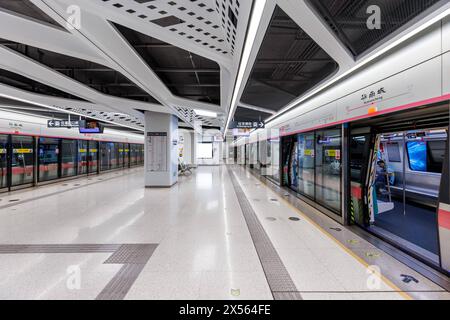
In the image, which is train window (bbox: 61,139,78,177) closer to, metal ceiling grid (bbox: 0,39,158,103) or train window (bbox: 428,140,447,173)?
metal ceiling grid (bbox: 0,39,158,103)

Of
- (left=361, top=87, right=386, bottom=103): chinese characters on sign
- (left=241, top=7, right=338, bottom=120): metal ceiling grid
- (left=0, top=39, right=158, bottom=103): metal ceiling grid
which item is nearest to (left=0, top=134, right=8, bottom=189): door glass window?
(left=0, top=39, right=158, bottom=103): metal ceiling grid

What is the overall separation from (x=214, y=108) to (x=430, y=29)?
530cm

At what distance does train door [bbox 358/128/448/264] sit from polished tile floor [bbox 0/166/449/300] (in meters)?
0.96

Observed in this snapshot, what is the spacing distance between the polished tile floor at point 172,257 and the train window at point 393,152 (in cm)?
460

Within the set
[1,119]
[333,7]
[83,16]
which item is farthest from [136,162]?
[333,7]

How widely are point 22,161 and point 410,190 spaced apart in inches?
503

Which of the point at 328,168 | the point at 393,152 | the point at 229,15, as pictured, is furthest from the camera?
the point at 393,152

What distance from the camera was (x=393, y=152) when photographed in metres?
6.53

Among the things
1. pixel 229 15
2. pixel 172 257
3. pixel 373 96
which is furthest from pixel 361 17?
pixel 172 257

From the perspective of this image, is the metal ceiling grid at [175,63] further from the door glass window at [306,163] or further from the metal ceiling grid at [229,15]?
the door glass window at [306,163]

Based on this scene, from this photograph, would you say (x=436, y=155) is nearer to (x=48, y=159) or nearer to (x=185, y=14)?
(x=185, y=14)

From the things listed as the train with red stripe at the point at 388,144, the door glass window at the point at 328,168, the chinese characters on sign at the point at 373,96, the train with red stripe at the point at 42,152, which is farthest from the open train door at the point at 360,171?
the train with red stripe at the point at 42,152

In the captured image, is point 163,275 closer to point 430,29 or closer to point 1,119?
point 430,29

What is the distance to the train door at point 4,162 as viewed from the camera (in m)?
6.45
